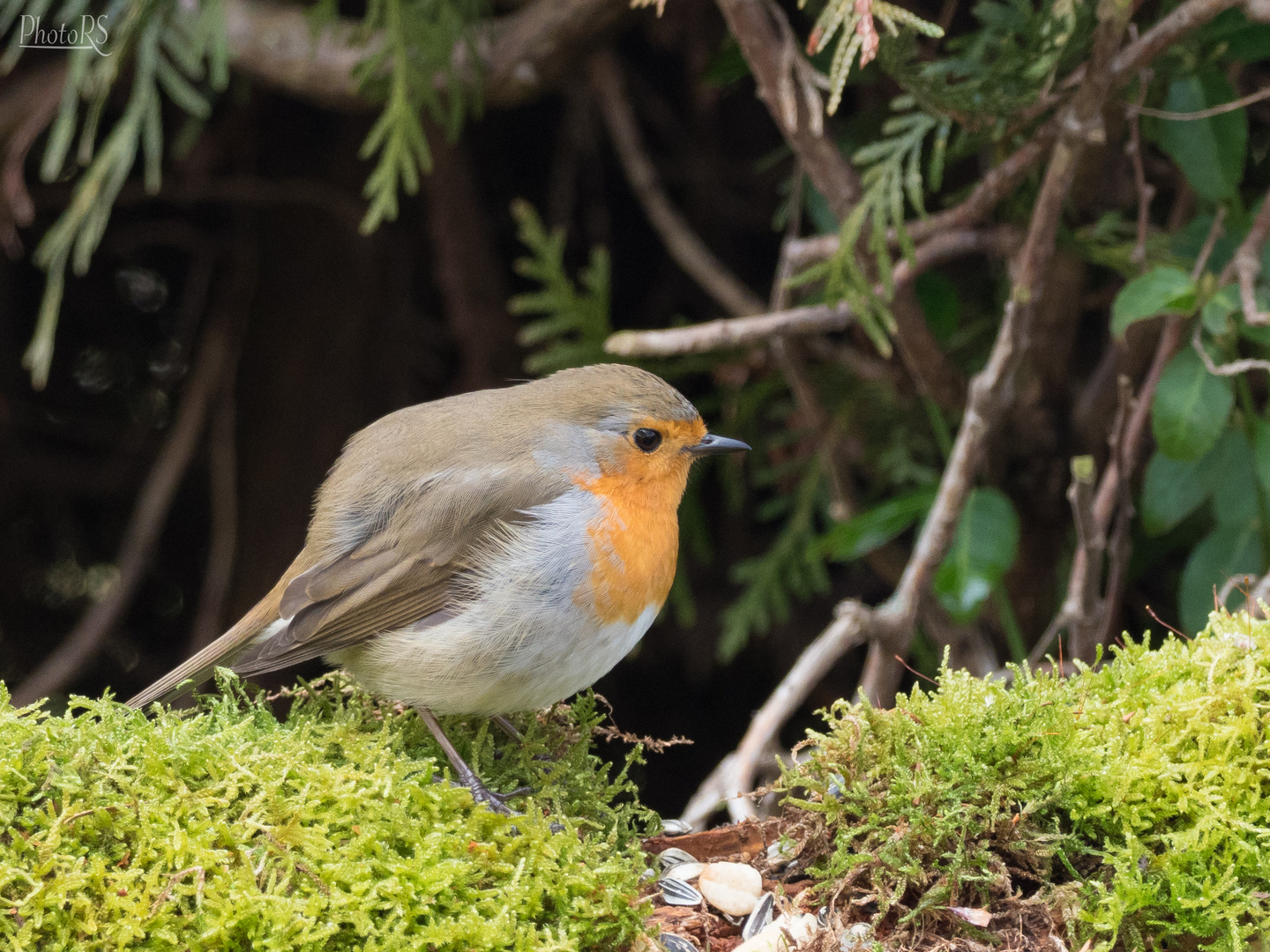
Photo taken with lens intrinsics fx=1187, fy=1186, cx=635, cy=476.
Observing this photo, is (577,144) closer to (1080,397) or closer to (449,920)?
(1080,397)

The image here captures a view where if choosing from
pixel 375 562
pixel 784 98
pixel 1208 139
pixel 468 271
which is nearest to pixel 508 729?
pixel 375 562

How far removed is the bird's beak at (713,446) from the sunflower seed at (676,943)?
1053mm

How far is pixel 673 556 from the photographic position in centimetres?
238

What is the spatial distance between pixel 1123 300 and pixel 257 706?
2.03 metres

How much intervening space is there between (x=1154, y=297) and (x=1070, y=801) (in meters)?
1.41

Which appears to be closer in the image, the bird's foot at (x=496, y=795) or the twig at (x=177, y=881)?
the twig at (x=177, y=881)

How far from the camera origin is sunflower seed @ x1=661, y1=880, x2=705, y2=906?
186 centimetres

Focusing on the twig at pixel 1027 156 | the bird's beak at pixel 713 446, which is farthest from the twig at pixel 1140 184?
the bird's beak at pixel 713 446

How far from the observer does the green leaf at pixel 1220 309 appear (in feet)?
8.71

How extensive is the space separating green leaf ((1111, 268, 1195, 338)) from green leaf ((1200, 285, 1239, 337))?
5cm

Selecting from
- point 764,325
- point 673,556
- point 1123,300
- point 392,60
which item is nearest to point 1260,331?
point 1123,300

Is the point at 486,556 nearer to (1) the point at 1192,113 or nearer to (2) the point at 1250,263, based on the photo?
(2) the point at 1250,263

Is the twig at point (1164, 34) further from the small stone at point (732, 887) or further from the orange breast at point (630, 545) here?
the small stone at point (732, 887)

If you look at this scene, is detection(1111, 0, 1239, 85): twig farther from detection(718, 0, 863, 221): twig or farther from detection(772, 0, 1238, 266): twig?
detection(718, 0, 863, 221): twig
